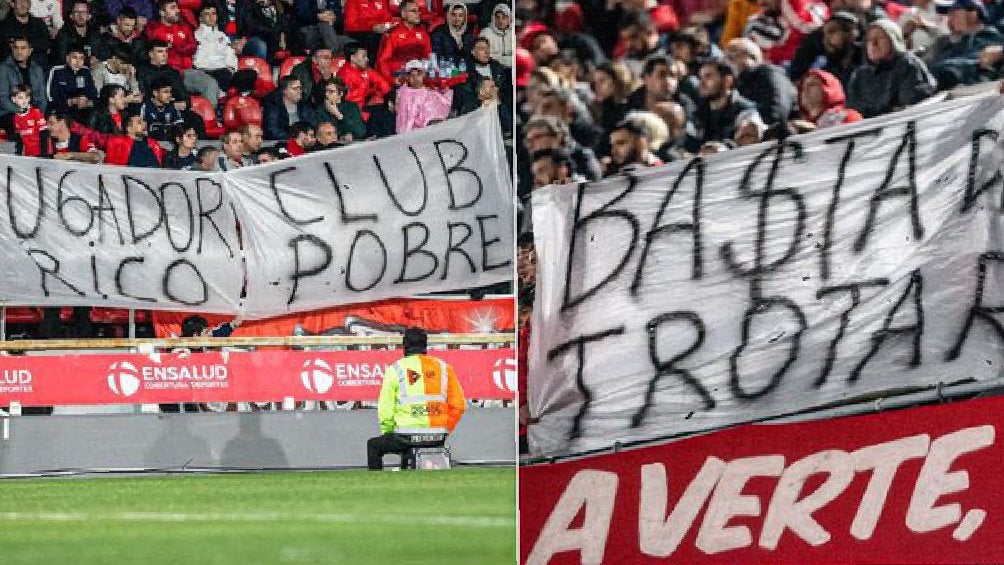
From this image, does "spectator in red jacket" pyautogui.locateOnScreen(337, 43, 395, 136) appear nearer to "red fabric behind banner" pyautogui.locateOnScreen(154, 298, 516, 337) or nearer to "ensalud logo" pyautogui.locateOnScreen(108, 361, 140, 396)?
"red fabric behind banner" pyautogui.locateOnScreen(154, 298, 516, 337)

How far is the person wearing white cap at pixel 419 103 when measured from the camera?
1673 centimetres

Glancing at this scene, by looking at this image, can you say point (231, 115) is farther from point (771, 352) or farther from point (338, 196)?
point (771, 352)

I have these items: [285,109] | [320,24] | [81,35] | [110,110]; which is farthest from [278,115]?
[81,35]

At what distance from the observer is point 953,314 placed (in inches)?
211

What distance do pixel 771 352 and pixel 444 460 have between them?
7558 millimetres

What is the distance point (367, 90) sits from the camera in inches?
677

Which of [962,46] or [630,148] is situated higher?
[962,46]

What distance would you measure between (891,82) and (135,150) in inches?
264

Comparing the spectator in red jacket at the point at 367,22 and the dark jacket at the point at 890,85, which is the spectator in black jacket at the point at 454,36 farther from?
the dark jacket at the point at 890,85

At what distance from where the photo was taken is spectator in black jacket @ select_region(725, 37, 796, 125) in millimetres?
13875

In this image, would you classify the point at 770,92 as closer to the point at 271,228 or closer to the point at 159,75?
the point at 271,228

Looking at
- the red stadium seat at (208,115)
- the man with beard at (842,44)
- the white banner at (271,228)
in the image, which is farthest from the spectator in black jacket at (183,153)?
the man with beard at (842,44)

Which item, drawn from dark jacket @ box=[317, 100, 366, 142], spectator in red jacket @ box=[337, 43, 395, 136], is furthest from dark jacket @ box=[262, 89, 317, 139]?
spectator in red jacket @ box=[337, 43, 395, 136]

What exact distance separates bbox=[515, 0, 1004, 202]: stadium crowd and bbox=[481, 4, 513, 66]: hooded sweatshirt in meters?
0.29
